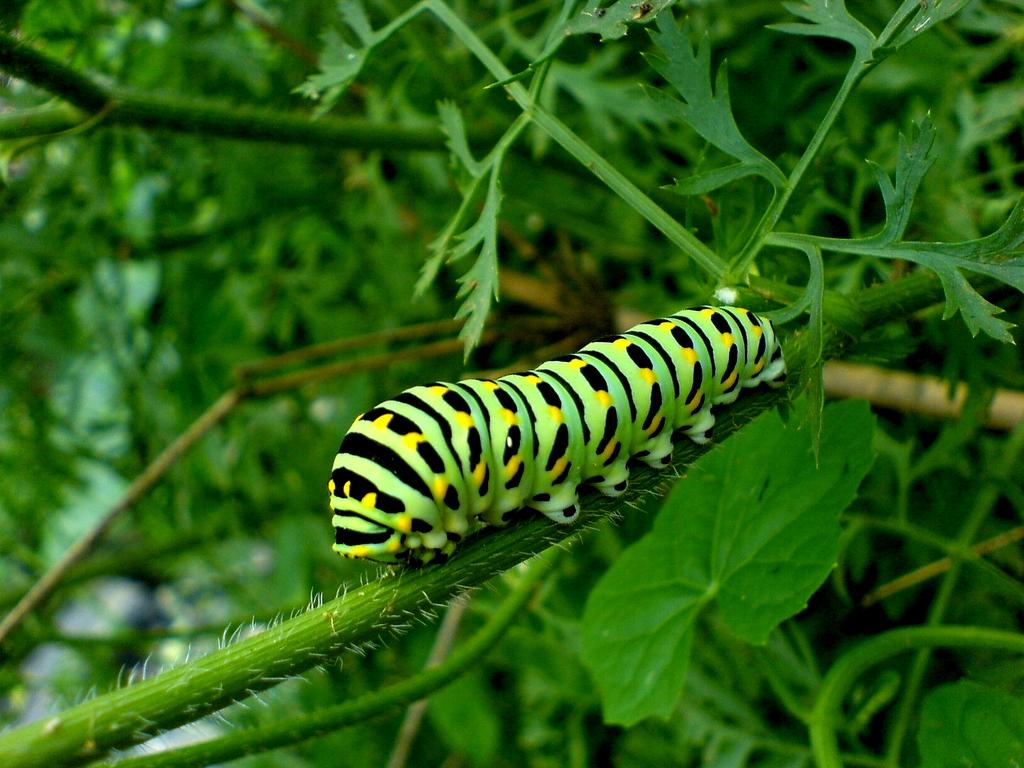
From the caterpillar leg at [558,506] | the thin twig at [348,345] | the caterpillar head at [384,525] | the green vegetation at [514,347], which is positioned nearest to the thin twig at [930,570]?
the green vegetation at [514,347]

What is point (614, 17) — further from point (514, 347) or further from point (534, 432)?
point (514, 347)

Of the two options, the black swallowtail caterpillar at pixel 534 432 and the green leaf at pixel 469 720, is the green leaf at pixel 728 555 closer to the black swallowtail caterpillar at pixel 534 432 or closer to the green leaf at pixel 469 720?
the black swallowtail caterpillar at pixel 534 432

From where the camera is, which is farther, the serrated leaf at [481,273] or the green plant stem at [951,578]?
the green plant stem at [951,578]

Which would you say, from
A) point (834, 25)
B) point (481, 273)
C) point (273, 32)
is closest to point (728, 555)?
point (481, 273)

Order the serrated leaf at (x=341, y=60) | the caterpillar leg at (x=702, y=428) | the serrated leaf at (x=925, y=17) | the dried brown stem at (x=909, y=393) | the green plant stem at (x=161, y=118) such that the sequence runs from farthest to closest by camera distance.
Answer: the dried brown stem at (x=909, y=393) < the serrated leaf at (x=341, y=60) < the green plant stem at (x=161, y=118) < the caterpillar leg at (x=702, y=428) < the serrated leaf at (x=925, y=17)

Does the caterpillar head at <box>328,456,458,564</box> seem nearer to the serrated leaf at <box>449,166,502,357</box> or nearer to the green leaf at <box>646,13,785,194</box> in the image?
the serrated leaf at <box>449,166,502,357</box>

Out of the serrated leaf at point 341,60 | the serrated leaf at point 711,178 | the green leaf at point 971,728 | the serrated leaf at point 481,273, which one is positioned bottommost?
the green leaf at point 971,728
